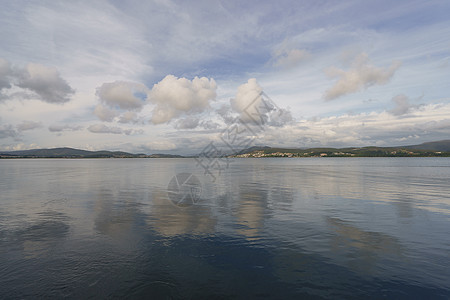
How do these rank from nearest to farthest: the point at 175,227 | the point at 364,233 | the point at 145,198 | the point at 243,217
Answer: the point at 364,233 → the point at 175,227 → the point at 243,217 → the point at 145,198

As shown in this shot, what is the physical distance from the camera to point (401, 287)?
12.8 meters

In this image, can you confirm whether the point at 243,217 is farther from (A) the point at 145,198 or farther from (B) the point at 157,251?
(A) the point at 145,198

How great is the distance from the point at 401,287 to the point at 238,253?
9554mm

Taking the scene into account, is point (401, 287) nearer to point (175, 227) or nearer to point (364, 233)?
point (364, 233)

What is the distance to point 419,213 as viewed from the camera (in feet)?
92.0

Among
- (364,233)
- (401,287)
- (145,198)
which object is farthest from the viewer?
(145,198)

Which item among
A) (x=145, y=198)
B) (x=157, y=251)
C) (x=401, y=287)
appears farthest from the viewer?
(x=145, y=198)

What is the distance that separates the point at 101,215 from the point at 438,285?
30.0 meters

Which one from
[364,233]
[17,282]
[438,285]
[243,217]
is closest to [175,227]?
[243,217]

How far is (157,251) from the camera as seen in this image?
17.3m

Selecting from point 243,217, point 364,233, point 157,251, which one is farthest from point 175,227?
point 364,233

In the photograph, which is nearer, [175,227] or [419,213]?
[175,227]

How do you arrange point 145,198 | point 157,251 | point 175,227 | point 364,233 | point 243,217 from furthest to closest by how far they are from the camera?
point 145,198 < point 243,217 < point 175,227 < point 364,233 < point 157,251

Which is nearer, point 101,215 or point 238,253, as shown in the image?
point 238,253
